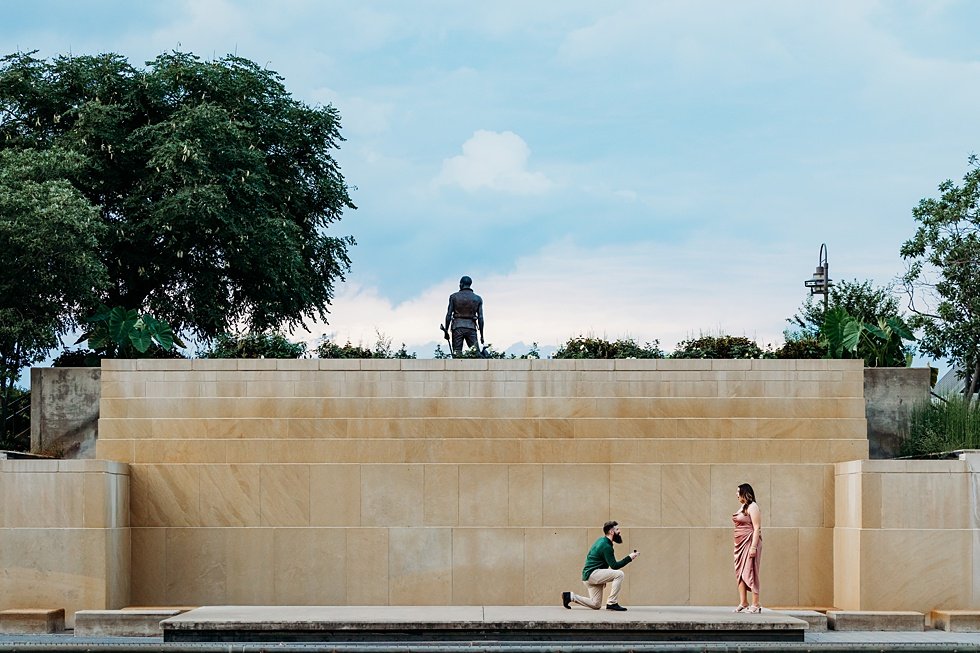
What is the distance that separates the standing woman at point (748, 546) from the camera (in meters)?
19.7

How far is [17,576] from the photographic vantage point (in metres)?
21.4

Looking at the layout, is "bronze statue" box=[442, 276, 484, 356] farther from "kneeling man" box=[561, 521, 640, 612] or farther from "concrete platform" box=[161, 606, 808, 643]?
"concrete platform" box=[161, 606, 808, 643]

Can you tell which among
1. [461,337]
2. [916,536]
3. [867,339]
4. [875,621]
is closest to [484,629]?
[875,621]

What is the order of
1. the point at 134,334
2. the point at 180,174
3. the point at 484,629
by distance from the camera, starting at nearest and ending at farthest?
1. the point at 484,629
2. the point at 134,334
3. the point at 180,174

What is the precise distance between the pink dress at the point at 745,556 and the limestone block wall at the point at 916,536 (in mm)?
2707

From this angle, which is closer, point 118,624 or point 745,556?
point 745,556

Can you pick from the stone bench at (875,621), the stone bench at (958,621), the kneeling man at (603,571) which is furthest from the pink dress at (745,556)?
the stone bench at (958,621)

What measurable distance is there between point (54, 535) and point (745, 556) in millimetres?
10845

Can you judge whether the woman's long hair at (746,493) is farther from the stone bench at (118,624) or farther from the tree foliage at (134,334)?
the tree foliage at (134,334)

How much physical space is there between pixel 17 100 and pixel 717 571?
2464 cm

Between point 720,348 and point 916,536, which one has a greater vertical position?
point 720,348

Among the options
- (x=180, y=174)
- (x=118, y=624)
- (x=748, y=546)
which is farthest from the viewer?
(x=180, y=174)

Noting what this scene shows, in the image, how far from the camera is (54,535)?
2133cm

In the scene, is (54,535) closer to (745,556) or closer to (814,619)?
(745,556)
